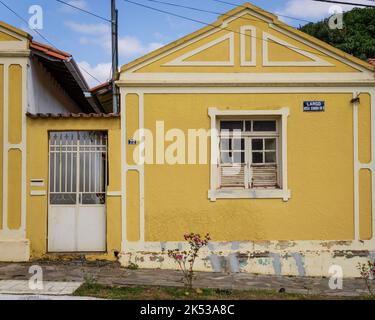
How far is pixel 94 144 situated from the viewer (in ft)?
31.6

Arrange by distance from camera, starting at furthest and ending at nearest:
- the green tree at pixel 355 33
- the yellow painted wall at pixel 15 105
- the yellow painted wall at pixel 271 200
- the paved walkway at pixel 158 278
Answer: the green tree at pixel 355 33, the yellow painted wall at pixel 271 200, the yellow painted wall at pixel 15 105, the paved walkway at pixel 158 278

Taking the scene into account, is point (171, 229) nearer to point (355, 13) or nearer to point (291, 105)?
point (291, 105)

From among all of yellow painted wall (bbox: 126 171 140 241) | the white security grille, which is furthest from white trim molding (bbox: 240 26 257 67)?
the white security grille

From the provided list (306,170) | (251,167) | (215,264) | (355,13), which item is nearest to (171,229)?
(215,264)

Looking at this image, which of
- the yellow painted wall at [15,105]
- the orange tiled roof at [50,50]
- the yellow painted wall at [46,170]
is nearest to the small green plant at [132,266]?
the yellow painted wall at [46,170]

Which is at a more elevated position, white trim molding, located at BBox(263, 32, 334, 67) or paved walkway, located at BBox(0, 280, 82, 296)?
white trim molding, located at BBox(263, 32, 334, 67)

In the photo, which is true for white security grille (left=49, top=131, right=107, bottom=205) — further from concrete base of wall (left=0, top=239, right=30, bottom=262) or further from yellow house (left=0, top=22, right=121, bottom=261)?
concrete base of wall (left=0, top=239, right=30, bottom=262)

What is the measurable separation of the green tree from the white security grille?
17.6m

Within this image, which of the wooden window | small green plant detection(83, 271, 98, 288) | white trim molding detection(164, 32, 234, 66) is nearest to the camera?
small green plant detection(83, 271, 98, 288)

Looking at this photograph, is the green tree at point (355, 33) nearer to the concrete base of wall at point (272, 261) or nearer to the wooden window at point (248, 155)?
the wooden window at point (248, 155)

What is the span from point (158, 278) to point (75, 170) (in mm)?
2809

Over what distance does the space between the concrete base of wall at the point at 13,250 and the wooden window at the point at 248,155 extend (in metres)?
4.18

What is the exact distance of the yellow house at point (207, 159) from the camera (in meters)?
9.41

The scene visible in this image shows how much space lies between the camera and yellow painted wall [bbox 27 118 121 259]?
932cm
